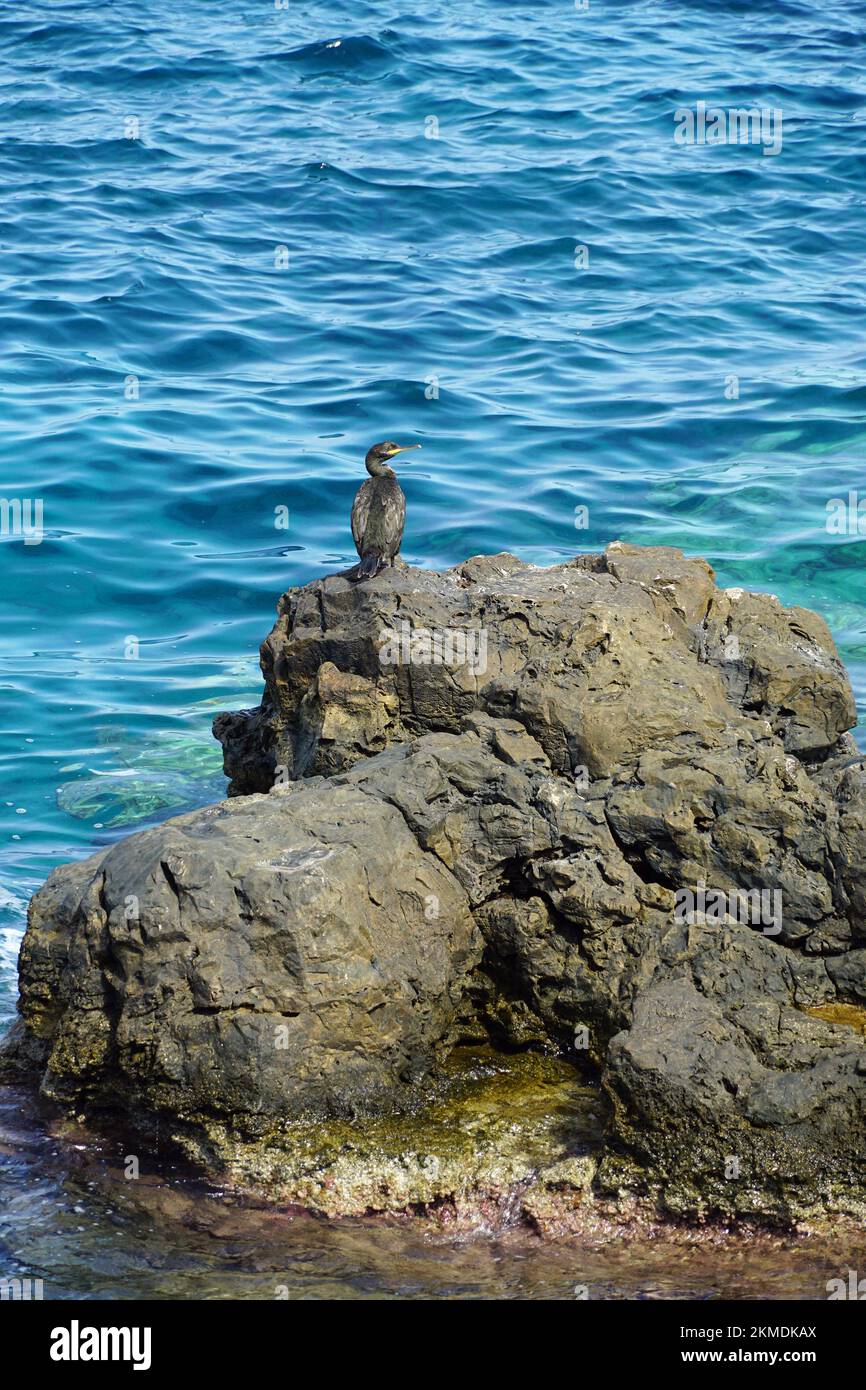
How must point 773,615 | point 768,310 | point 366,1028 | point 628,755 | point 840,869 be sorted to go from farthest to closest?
point 768,310 < point 773,615 < point 628,755 < point 840,869 < point 366,1028

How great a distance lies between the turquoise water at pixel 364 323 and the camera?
1092 centimetres

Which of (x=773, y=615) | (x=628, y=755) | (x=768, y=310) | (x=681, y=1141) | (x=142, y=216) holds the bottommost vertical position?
(x=681, y=1141)

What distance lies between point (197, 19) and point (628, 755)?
73.6 feet

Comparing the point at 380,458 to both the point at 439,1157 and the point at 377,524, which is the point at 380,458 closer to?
the point at 377,524

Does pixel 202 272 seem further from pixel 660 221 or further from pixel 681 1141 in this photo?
pixel 681 1141

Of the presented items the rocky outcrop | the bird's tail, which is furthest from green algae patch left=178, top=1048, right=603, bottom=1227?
the bird's tail

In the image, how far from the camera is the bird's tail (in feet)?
21.7

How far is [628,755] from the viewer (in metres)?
5.59

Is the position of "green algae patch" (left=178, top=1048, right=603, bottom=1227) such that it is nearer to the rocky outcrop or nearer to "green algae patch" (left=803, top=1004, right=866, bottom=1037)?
the rocky outcrop

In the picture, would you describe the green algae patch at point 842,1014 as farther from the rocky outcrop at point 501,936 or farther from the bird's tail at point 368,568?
the bird's tail at point 368,568

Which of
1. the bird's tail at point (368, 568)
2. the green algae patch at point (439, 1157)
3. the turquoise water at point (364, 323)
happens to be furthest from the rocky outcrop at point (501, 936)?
the turquoise water at point (364, 323)

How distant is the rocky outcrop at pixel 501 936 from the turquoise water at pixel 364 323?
2300 mm

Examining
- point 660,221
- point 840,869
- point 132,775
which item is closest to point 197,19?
point 660,221

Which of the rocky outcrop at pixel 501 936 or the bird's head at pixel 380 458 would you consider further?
the bird's head at pixel 380 458
